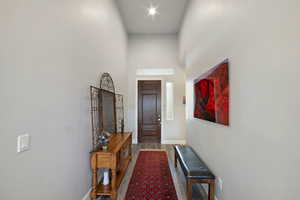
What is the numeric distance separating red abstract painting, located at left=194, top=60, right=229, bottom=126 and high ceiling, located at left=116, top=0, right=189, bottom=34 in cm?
254

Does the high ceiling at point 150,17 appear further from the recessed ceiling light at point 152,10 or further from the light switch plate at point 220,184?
the light switch plate at point 220,184

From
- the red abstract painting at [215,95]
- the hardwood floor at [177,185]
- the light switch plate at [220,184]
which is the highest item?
the red abstract painting at [215,95]

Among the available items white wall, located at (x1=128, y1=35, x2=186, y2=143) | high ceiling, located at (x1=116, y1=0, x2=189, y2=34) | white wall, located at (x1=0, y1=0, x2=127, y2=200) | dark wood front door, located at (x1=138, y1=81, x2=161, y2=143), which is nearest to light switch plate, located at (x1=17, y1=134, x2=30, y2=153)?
white wall, located at (x1=0, y1=0, x2=127, y2=200)

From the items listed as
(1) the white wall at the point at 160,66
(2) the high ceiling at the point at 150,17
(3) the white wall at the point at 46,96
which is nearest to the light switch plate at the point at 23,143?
(3) the white wall at the point at 46,96

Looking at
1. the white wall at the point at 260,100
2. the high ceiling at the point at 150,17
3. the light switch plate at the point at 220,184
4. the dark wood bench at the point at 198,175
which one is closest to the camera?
the white wall at the point at 260,100

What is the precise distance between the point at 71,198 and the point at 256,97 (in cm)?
225

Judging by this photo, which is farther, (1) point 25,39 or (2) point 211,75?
(2) point 211,75

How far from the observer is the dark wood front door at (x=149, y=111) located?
5.70m

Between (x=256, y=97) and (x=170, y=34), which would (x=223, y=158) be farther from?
(x=170, y=34)

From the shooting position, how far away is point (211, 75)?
2244 mm

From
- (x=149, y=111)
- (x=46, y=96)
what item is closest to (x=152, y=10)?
(x=149, y=111)

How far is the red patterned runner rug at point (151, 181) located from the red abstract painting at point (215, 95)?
1.38 m

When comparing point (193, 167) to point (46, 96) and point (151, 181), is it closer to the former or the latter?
point (151, 181)

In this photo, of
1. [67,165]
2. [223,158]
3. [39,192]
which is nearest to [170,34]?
[223,158]
